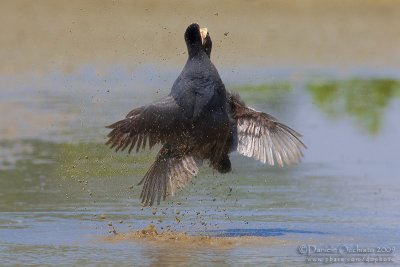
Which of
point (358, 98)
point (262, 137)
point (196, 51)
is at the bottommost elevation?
point (262, 137)

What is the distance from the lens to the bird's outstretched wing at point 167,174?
1027cm

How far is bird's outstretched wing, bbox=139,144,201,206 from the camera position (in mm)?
10273

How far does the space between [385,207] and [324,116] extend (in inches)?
217

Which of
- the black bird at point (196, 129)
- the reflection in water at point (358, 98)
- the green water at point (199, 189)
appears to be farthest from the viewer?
the reflection in water at point (358, 98)

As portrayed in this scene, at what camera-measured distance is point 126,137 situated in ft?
31.9

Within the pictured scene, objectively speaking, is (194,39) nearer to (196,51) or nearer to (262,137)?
(196,51)

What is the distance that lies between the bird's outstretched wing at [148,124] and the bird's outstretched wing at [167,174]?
0.57 metres

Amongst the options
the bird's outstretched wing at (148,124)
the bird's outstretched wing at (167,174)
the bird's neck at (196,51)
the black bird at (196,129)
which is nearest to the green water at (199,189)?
the bird's outstretched wing at (167,174)

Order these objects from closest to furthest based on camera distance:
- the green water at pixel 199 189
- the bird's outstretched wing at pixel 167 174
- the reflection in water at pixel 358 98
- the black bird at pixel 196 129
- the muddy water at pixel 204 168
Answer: the green water at pixel 199 189, the black bird at pixel 196 129, the muddy water at pixel 204 168, the bird's outstretched wing at pixel 167 174, the reflection in water at pixel 358 98

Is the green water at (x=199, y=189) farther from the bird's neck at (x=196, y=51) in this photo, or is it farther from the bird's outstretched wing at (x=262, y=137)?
the bird's neck at (x=196, y=51)

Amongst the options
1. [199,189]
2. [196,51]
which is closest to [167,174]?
[196,51]

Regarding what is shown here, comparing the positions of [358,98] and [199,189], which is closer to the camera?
[199,189]

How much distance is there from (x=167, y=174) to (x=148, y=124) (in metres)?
0.76

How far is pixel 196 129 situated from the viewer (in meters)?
9.74
